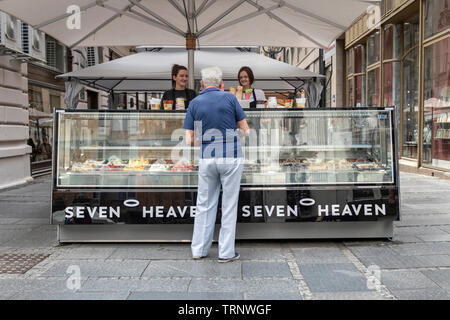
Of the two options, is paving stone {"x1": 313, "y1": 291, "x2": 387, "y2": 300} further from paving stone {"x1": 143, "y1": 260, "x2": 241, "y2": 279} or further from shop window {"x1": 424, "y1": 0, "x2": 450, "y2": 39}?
shop window {"x1": 424, "y1": 0, "x2": 450, "y2": 39}

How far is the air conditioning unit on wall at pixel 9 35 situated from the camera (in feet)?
31.2

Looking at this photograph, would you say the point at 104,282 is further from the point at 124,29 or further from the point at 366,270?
the point at 124,29

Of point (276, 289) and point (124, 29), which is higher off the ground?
point (124, 29)

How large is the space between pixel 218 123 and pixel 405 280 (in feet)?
6.96

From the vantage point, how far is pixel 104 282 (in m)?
3.76

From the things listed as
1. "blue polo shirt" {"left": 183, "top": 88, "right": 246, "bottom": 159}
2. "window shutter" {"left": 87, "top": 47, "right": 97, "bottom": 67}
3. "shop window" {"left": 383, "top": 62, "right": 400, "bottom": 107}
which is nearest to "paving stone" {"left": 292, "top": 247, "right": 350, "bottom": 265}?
"blue polo shirt" {"left": 183, "top": 88, "right": 246, "bottom": 159}

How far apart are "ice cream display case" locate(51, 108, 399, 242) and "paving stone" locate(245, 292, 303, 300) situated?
1424mm

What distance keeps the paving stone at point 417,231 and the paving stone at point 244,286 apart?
2.28 metres

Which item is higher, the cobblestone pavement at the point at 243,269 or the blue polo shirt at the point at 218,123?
the blue polo shirt at the point at 218,123

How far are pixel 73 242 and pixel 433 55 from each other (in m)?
9.30

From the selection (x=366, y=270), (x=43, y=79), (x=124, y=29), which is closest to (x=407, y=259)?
(x=366, y=270)
